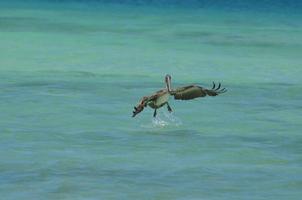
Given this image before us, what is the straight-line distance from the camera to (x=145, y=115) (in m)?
11.4

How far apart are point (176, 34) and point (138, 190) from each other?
13.1 meters

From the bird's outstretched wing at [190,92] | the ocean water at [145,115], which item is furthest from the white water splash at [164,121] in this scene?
the bird's outstretched wing at [190,92]

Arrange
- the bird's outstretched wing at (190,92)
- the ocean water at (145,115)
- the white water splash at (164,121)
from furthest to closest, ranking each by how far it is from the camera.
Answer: the white water splash at (164,121) < the bird's outstretched wing at (190,92) < the ocean water at (145,115)

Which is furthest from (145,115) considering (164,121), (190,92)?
(190,92)

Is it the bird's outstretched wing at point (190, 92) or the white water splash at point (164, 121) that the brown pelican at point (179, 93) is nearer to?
the bird's outstretched wing at point (190, 92)

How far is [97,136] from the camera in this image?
10.2 meters

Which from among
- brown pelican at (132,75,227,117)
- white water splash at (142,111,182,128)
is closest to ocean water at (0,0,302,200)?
white water splash at (142,111,182,128)

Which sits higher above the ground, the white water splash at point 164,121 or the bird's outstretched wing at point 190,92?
the bird's outstretched wing at point 190,92

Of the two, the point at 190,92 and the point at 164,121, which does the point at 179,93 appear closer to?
the point at 190,92

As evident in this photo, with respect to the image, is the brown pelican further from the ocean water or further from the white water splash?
the white water splash

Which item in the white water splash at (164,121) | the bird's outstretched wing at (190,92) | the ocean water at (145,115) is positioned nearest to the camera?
the ocean water at (145,115)

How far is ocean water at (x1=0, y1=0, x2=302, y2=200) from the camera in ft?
27.6

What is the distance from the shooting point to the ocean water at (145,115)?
8422 mm

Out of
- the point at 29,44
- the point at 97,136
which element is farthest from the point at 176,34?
the point at 97,136
